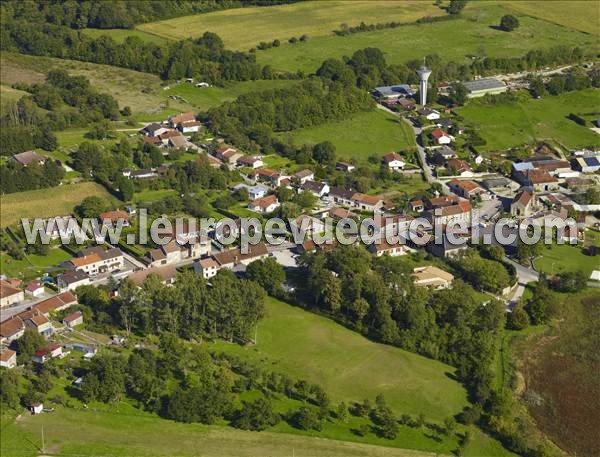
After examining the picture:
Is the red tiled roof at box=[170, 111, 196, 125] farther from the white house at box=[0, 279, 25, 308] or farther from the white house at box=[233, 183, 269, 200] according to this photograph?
the white house at box=[0, 279, 25, 308]

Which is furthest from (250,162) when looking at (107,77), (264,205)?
(107,77)

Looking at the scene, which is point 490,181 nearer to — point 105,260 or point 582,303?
point 582,303

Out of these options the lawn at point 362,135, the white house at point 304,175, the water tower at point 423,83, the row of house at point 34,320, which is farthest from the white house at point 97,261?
the water tower at point 423,83

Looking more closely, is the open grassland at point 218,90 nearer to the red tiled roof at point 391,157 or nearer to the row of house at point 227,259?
the red tiled roof at point 391,157

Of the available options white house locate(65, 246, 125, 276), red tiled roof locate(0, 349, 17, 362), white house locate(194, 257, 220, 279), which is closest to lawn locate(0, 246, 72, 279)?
white house locate(65, 246, 125, 276)

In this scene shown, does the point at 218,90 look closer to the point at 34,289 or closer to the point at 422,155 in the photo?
the point at 422,155

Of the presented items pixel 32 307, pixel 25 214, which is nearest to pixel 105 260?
pixel 32 307

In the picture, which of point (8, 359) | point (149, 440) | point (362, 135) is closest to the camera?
point (149, 440)
